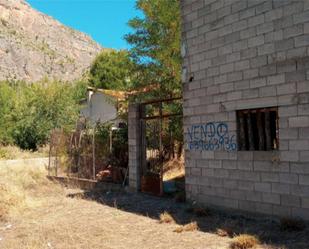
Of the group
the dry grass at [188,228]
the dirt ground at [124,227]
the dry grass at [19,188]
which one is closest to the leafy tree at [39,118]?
the dry grass at [19,188]

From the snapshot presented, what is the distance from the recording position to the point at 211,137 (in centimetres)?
1062

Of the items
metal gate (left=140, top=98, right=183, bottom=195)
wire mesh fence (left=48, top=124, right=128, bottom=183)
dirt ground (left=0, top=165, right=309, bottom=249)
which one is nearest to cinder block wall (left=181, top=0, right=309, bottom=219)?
dirt ground (left=0, top=165, right=309, bottom=249)

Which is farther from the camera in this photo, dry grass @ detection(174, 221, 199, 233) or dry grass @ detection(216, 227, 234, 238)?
dry grass @ detection(174, 221, 199, 233)

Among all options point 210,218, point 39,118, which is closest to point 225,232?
point 210,218

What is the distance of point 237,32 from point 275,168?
286 centimetres

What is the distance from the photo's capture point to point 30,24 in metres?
122

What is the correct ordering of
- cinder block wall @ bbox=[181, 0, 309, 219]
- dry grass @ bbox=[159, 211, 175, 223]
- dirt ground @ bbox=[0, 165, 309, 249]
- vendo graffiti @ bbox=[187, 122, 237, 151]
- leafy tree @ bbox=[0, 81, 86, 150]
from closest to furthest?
dirt ground @ bbox=[0, 165, 309, 249] < cinder block wall @ bbox=[181, 0, 309, 219] < dry grass @ bbox=[159, 211, 175, 223] < vendo graffiti @ bbox=[187, 122, 237, 151] < leafy tree @ bbox=[0, 81, 86, 150]

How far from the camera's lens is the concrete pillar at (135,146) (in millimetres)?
13516

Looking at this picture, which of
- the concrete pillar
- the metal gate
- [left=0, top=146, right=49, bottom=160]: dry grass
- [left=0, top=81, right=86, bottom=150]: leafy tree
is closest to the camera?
the metal gate

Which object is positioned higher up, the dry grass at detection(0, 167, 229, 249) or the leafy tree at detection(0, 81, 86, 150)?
the leafy tree at detection(0, 81, 86, 150)

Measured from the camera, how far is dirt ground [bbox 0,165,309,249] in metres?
8.14

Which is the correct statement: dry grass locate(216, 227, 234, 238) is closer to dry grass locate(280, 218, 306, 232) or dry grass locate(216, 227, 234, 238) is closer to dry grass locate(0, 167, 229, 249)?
dry grass locate(0, 167, 229, 249)

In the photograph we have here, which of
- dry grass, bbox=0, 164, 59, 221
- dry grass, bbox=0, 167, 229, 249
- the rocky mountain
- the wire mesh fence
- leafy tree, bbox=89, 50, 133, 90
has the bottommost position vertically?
dry grass, bbox=0, 167, 229, 249

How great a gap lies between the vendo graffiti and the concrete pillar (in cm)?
250
